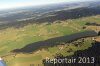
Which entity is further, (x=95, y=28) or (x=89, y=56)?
(x=95, y=28)

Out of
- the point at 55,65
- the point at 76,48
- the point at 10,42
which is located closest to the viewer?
the point at 55,65

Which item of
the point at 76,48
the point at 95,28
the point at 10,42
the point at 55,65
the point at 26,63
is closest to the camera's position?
the point at 55,65

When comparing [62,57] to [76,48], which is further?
[76,48]

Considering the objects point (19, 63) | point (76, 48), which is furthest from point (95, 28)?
point (19, 63)

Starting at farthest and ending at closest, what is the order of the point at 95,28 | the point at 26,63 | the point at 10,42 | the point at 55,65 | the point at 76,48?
the point at 95,28, the point at 10,42, the point at 76,48, the point at 26,63, the point at 55,65

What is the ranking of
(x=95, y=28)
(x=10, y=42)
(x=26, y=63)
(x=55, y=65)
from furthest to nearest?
(x=95, y=28)
(x=10, y=42)
(x=26, y=63)
(x=55, y=65)

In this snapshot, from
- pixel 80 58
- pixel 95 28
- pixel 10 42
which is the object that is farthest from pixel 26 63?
pixel 95 28

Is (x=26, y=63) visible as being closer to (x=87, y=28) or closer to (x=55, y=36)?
(x=55, y=36)

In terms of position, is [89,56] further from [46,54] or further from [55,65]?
[46,54]
